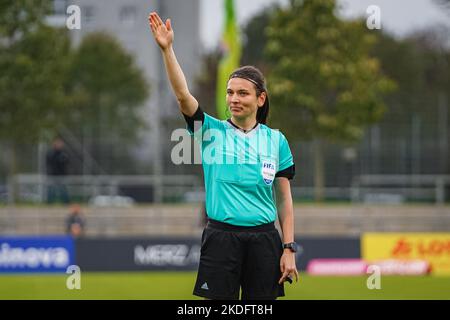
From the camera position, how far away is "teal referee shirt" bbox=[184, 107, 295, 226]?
612cm

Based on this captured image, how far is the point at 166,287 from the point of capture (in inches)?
755

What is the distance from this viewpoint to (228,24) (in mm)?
24516

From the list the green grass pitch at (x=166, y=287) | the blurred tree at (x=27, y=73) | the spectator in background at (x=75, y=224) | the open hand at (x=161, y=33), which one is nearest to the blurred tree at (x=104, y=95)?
the blurred tree at (x=27, y=73)

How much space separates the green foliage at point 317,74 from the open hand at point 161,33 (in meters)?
27.5

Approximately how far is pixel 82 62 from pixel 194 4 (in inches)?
218

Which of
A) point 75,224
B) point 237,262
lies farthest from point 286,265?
point 75,224

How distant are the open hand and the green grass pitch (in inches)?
413

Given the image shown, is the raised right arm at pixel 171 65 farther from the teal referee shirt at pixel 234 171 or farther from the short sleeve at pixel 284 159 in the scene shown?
the short sleeve at pixel 284 159

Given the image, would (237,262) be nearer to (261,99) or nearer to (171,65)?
(261,99)

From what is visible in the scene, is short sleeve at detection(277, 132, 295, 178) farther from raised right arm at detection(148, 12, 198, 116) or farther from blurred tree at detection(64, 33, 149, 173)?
blurred tree at detection(64, 33, 149, 173)

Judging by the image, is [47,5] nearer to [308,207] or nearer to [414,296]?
[308,207]
